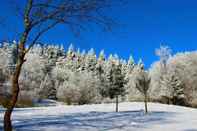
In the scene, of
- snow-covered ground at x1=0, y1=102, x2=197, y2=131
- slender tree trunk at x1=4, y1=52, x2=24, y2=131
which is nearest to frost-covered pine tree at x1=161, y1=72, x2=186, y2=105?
snow-covered ground at x1=0, y1=102, x2=197, y2=131

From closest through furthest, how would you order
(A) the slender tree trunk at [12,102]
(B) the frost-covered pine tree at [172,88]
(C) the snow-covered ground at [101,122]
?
(A) the slender tree trunk at [12,102], (C) the snow-covered ground at [101,122], (B) the frost-covered pine tree at [172,88]

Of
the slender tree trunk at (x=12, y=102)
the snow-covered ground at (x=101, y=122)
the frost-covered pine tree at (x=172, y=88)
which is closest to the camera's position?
the slender tree trunk at (x=12, y=102)

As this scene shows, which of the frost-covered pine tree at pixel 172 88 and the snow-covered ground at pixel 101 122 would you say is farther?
the frost-covered pine tree at pixel 172 88

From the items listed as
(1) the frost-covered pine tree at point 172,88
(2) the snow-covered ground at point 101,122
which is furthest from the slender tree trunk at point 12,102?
(1) the frost-covered pine tree at point 172,88

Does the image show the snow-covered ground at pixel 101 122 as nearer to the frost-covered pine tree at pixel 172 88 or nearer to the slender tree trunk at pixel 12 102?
the slender tree trunk at pixel 12 102

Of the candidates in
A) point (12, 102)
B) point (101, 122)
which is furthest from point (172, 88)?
point (12, 102)

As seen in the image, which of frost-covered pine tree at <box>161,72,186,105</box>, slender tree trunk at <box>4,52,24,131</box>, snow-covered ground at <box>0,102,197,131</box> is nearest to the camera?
slender tree trunk at <box>4,52,24,131</box>

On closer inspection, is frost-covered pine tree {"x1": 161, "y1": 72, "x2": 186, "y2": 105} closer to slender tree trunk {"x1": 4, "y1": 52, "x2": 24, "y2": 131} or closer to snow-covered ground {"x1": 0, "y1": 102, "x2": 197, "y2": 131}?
snow-covered ground {"x1": 0, "y1": 102, "x2": 197, "y2": 131}

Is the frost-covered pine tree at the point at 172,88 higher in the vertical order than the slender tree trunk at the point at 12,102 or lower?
higher

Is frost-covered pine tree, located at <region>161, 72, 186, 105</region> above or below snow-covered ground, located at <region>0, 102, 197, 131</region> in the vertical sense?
above

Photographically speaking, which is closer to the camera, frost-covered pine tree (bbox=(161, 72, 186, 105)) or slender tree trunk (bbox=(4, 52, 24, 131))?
slender tree trunk (bbox=(4, 52, 24, 131))

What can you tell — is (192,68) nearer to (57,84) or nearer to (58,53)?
(57,84)

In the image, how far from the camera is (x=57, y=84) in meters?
81.9

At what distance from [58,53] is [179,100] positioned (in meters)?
84.5
